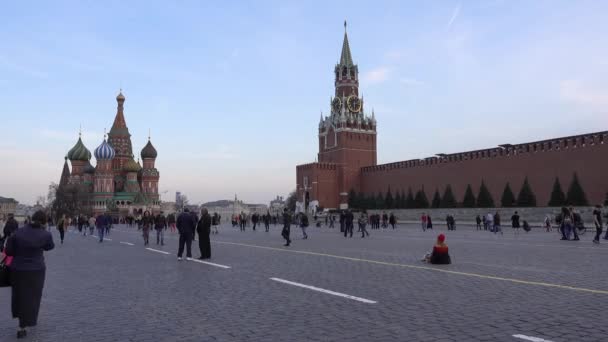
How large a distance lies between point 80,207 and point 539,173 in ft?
186

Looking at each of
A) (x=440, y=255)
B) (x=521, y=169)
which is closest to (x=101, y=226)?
(x=440, y=255)

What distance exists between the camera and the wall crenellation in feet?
137

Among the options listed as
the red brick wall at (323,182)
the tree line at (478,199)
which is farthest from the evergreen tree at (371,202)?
the red brick wall at (323,182)

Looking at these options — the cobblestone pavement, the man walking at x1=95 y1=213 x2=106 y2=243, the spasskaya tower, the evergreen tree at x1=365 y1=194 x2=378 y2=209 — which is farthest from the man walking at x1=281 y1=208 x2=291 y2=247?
the spasskaya tower

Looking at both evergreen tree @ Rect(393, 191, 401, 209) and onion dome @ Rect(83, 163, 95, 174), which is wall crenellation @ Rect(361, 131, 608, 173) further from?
onion dome @ Rect(83, 163, 95, 174)

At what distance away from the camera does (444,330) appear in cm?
475

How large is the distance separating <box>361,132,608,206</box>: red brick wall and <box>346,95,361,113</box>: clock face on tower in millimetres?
15605

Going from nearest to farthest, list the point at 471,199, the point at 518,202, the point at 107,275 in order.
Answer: the point at 107,275 < the point at 518,202 < the point at 471,199

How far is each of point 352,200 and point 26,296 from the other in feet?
209

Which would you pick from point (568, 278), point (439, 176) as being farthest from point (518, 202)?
point (568, 278)

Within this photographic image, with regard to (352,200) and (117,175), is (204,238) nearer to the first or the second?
(352,200)

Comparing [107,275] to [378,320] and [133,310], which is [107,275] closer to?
[133,310]

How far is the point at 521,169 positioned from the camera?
4738 centimetres

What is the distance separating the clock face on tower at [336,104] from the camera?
77.8 meters
